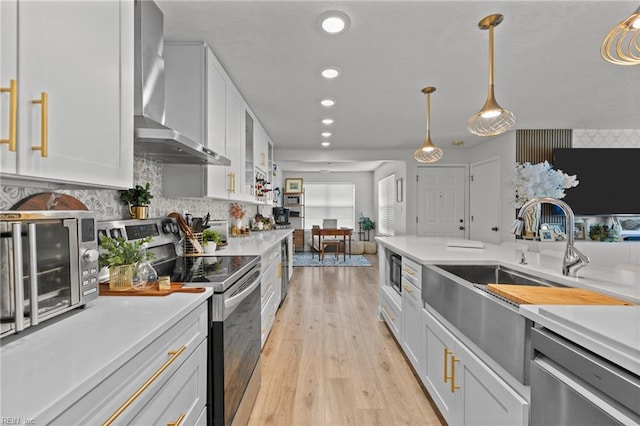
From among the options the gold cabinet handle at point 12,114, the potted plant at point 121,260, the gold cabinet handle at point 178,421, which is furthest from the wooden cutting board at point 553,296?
the gold cabinet handle at point 12,114

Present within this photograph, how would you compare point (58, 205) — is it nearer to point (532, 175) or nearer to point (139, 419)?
point (139, 419)

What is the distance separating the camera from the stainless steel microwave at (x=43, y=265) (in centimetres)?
76

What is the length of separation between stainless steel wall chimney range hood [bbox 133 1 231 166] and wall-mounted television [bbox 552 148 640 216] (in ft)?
16.4

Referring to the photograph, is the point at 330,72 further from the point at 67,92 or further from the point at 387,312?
the point at 387,312

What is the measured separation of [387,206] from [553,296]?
6793 millimetres

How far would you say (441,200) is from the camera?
234 inches

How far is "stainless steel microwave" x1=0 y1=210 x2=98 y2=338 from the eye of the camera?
2.50 feet

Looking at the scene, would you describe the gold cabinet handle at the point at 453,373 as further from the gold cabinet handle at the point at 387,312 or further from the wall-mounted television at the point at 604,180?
the wall-mounted television at the point at 604,180

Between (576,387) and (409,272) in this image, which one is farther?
(409,272)

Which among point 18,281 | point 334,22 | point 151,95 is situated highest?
point 334,22

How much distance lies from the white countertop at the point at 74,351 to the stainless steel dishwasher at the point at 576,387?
1109 mm

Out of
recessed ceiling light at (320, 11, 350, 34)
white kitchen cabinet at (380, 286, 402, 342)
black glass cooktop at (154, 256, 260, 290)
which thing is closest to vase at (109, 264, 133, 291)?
black glass cooktop at (154, 256, 260, 290)

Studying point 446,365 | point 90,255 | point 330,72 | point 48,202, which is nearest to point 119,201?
point 48,202

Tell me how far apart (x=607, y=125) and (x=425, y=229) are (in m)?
3.03
